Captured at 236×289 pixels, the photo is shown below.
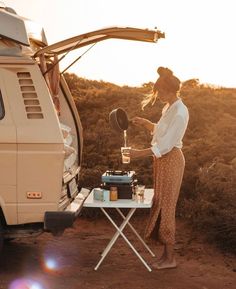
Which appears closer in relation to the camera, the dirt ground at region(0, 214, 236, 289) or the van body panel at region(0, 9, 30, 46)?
the van body panel at region(0, 9, 30, 46)

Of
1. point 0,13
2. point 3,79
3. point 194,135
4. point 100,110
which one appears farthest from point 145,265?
point 100,110

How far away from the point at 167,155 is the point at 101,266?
1.35 m

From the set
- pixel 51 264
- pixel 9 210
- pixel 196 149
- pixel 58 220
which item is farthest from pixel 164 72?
pixel 196 149

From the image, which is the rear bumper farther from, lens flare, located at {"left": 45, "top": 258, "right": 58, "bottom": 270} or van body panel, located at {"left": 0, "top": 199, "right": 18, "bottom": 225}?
lens flare, located at {"left": 45, "top": 258, "right": 58, "bottom": 270}

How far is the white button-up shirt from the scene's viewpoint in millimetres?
6438

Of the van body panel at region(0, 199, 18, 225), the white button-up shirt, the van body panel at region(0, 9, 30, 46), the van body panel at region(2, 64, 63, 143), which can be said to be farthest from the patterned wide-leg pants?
the van body panel at region(0, 9, 30, 46)

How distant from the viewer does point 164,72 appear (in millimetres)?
6656

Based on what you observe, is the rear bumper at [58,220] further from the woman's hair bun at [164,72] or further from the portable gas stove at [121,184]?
the woman's hair bun at [164,72]

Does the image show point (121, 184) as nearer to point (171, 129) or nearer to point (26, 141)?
point (171, 129)

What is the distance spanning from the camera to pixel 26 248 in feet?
25.5

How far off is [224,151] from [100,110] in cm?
583

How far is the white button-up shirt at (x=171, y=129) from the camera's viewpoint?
6.44 metres

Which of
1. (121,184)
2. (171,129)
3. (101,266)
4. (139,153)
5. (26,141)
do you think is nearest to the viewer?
(26,141)

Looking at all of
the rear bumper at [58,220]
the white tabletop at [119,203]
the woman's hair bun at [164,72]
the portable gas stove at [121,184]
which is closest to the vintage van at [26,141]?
the rear bumper at [58,220]
